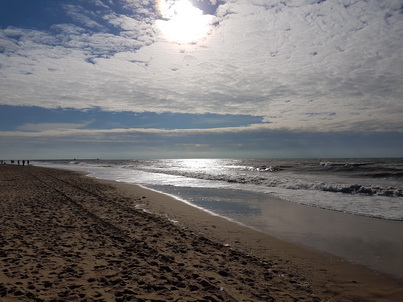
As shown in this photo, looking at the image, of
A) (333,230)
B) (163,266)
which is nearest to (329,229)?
(333,230)

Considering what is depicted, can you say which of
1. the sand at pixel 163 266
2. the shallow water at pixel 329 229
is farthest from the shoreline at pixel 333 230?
the sand at pixel 163 266

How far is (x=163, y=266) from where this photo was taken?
5.86m

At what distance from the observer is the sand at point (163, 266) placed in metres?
4.73

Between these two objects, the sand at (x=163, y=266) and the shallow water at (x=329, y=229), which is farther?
the shallow water at (x=329, y=229)

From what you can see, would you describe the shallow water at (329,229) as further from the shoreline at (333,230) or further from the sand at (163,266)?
the sand at (163,266)

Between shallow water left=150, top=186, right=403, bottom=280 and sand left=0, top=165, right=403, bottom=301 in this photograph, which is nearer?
sand left=0, top=165, right=403, bottom=301

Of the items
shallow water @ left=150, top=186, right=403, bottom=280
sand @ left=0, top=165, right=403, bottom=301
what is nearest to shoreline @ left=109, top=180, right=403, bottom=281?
shallow water @ left=150, top=186, right=403, bottom=280

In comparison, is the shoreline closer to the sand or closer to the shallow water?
the shallow water

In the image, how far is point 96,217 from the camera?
10359 mm

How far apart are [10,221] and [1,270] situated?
4.73 meters

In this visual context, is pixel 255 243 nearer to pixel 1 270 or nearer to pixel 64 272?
pixel 64 272

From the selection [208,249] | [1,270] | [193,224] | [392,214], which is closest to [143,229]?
[193,224]

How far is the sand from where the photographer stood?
4.73m

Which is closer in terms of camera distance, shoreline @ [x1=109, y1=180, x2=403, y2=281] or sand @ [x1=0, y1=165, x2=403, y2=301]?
sand @ [x1=0, y1=165, x2=403, y2=301]
